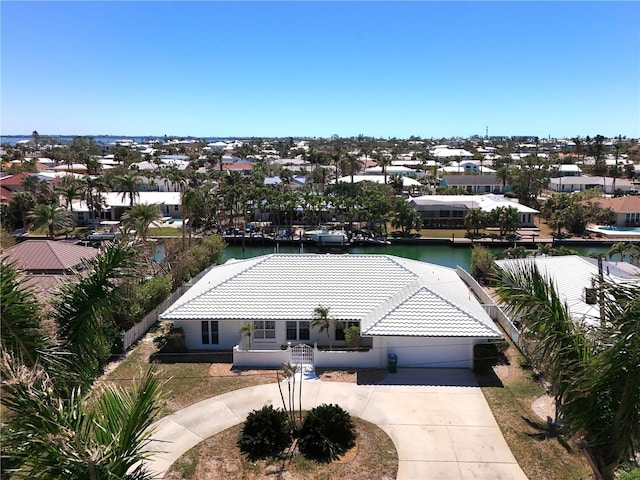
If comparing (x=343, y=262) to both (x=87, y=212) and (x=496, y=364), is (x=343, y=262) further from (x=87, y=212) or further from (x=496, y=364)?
(x=87, y=212)

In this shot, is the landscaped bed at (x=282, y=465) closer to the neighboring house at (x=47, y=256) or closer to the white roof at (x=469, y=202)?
the neighboring house at (x=47, y=256)

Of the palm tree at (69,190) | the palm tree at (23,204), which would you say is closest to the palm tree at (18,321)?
the palm tree at (23,204)

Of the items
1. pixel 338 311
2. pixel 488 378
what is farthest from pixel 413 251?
pixel 488 378

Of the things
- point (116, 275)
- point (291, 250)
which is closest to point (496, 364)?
point (116, 275)

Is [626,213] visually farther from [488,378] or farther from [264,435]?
[264,435]

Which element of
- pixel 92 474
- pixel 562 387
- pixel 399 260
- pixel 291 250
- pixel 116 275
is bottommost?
pixel 291 250

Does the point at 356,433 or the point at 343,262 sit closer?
→ the point at 356,433
